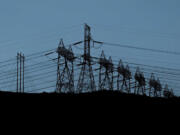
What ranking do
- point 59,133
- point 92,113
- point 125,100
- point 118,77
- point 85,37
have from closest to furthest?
point 59,133
point 92,113
point 125,100
point 85,37
point 118,77

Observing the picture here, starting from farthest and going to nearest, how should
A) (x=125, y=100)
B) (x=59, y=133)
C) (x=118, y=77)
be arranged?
(x=118, y=77) → (x=125, y=100) → (x=59, y=133)

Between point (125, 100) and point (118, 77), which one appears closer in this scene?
point (125, 100)

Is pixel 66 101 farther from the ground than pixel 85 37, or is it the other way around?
pixel 85 37

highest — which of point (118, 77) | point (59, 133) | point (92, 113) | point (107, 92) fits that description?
point (118, 77)

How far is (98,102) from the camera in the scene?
1382 centimetres

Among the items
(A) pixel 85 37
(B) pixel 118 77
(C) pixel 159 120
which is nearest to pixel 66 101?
(C) pixel 159 120

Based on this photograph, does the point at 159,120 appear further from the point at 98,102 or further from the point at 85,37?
the point at 85,37

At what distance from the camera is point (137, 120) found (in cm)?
1359

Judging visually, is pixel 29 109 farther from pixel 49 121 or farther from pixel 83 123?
pixel 83 123

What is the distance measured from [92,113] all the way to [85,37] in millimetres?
18192

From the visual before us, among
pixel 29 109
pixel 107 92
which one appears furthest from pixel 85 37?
pixel 29 109

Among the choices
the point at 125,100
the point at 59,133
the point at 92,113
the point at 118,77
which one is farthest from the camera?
the point at 118,77

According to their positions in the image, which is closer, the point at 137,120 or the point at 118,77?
the point at 137,120

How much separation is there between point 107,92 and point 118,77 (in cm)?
2784
